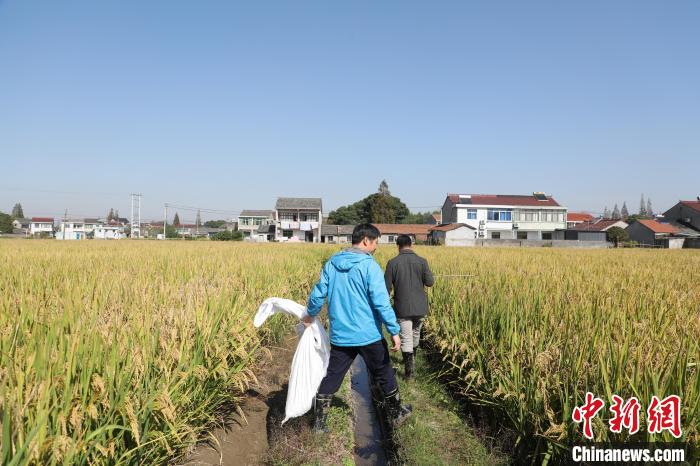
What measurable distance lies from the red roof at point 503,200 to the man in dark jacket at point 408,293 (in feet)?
142

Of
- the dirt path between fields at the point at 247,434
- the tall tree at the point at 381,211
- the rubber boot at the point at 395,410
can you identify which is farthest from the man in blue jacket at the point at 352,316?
the tall tree at the point at 381,211

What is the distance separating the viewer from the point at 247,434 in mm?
3328

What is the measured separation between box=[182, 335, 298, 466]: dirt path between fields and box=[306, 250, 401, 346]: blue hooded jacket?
994 mm

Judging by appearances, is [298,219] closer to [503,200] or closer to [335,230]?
[335,230]

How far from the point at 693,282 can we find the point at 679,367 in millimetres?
5528

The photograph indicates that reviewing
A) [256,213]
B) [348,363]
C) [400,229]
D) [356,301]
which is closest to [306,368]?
[348,363]

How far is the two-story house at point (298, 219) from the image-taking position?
169 ft

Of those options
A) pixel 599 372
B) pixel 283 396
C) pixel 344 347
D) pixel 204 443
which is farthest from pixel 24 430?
pixel 599 372

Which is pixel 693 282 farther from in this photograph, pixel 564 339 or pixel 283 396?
pixel 283 396

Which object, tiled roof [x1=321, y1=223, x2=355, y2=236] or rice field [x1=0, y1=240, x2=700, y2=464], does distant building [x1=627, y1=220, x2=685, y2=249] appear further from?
rice field [x1=0, y1=240, x2=700, y2=464]

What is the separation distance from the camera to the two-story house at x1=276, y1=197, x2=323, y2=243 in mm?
51438

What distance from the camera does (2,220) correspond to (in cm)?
6862

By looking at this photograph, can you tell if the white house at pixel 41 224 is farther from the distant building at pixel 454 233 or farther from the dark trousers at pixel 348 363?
the dark trousers at pixel 348 363

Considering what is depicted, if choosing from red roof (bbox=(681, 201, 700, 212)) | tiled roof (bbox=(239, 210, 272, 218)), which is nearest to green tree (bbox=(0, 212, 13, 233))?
tiled roof (bbox=(239, 210, 272, 218))
